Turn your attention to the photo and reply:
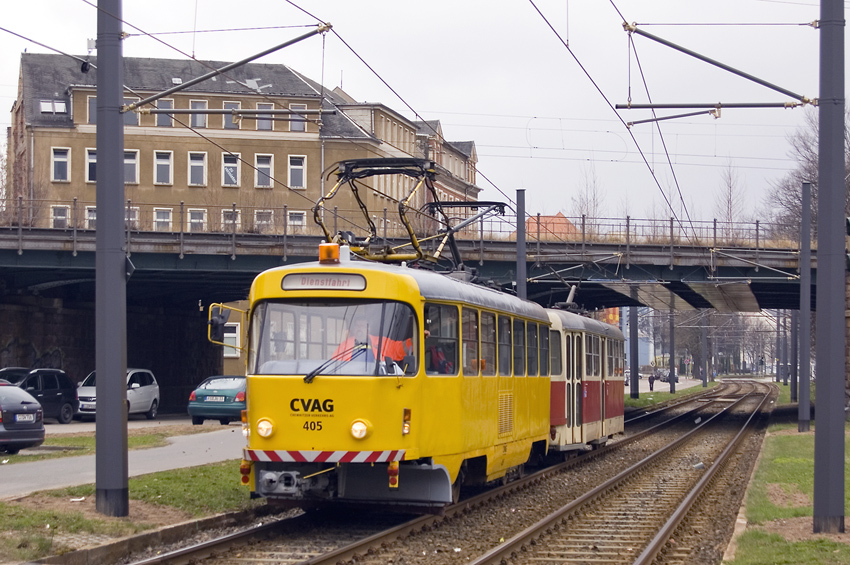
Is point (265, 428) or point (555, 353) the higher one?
point (555, 353)

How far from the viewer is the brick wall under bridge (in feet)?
124

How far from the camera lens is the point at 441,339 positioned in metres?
12.7

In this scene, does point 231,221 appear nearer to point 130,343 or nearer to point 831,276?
point 130,343

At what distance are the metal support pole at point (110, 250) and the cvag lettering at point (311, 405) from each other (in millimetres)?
1857

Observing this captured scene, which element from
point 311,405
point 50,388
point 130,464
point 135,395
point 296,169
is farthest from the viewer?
point 296,169

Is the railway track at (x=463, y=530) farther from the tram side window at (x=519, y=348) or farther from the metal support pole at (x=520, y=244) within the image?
the metal support pole at (x=520, y=244)

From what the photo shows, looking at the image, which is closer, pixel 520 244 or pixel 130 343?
pixel 520 244

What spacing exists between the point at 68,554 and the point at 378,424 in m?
3.36

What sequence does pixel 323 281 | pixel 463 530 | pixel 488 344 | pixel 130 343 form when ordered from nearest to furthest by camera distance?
1. pixel 323 281
2. pixel 463 530
3. pixel 488 344
4. pixel 130 343

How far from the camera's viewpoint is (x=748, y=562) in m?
9.77

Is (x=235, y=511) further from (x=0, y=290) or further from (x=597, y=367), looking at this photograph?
(x=0, y=290)

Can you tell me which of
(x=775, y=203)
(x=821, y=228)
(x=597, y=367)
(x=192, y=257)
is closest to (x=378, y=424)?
(x=821, y=228)

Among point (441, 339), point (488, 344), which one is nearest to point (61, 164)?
point (488, 344)

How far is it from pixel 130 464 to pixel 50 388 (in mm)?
14606
